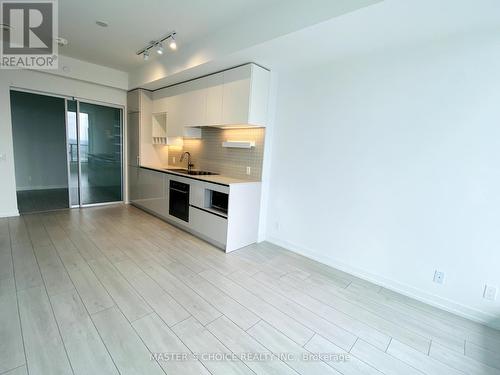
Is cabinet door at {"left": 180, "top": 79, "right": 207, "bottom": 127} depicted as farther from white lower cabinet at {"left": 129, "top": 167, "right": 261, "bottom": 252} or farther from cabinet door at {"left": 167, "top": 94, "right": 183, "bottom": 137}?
white lower cabinet at {"left": 129, "top": 167, "right": 261, "bottom": 252}

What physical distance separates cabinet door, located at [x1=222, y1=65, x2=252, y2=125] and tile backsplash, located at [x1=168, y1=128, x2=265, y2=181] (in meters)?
0.44

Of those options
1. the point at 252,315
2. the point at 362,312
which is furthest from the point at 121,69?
the point at 362,312

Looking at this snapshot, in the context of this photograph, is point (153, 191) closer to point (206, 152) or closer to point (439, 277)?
point (206, 152)

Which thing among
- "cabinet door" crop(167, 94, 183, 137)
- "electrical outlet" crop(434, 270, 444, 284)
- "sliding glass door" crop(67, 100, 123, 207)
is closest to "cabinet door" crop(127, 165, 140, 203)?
"sliding glass door" crop(67, 100, 123, 207)

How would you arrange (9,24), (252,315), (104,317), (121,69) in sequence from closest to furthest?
1. (104,317)
2. (252,315)
3. (9,24)
4. (121,69)

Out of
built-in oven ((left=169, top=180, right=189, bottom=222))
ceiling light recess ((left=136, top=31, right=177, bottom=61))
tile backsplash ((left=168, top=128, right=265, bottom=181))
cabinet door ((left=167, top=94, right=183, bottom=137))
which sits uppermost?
ceiling light recess ((left=136, top=31, right=177, bottom=61))

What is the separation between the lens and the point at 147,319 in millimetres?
1923

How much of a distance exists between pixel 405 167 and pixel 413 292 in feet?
4.29

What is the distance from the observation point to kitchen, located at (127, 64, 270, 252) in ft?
10.7

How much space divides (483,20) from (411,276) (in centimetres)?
236

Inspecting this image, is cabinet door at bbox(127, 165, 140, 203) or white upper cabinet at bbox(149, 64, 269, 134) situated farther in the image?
cabinet door at bbox(127, 165, 140, 203)

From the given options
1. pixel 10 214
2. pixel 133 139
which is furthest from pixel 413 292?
pixel 10 214

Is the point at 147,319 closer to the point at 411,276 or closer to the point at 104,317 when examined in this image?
the point at 104,317

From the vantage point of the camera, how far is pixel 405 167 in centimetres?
249
